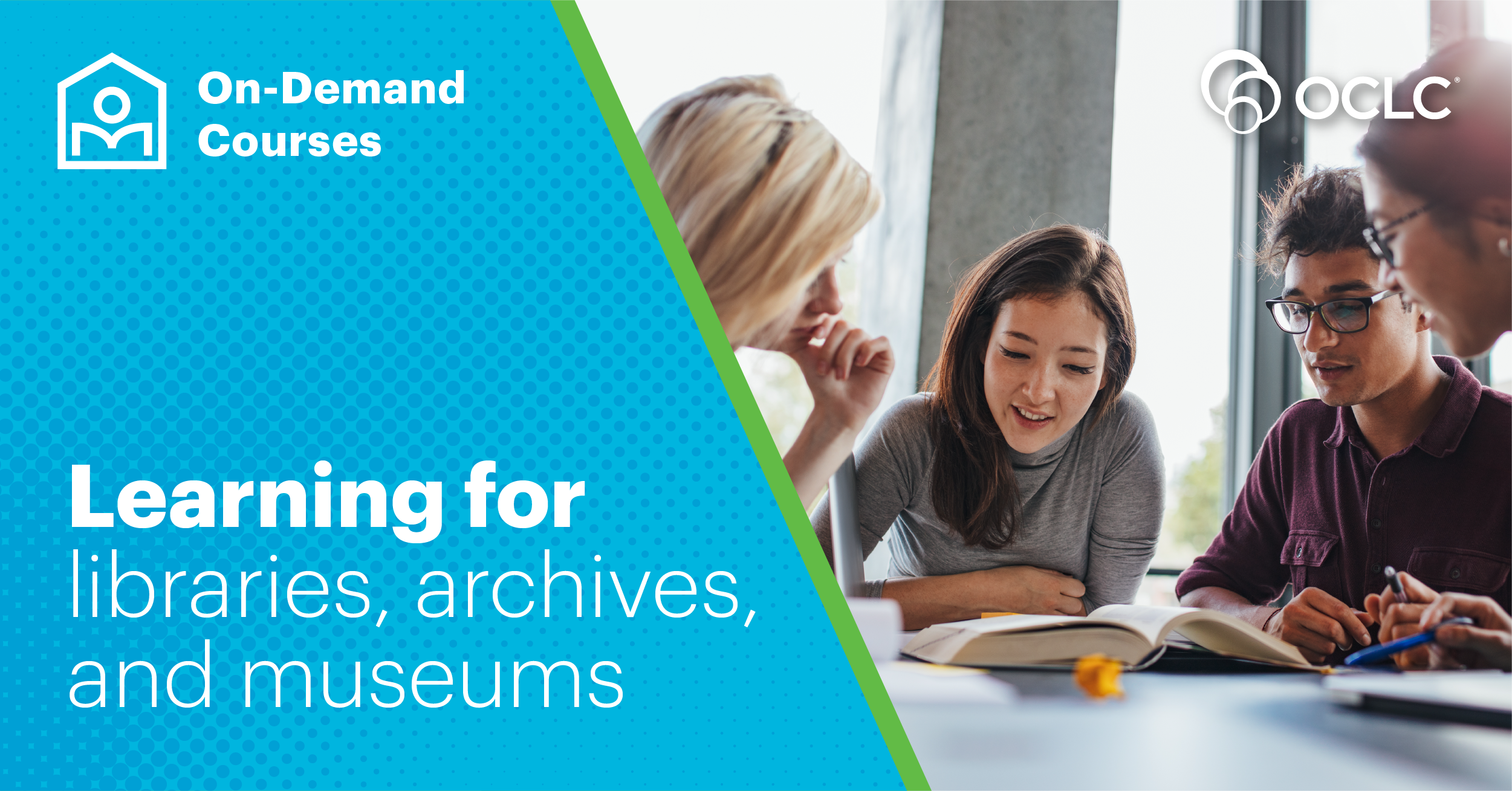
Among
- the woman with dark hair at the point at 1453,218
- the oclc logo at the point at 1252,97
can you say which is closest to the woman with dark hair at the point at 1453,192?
the woman with dark hair at the point at 1453,218

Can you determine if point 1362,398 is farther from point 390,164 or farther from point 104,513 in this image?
point 104,513

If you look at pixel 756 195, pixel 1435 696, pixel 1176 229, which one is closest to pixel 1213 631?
pixel 1435 696

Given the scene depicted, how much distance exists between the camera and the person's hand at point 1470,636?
3.55 feet

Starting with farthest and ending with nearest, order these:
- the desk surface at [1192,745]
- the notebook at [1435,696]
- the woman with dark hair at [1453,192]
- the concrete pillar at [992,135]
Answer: the concrete pillar at [992,135], the woman with dark hair at [1453,192], the notebook at [1435,696], the desk surface at [1192,745]

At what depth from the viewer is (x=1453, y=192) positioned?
113cm

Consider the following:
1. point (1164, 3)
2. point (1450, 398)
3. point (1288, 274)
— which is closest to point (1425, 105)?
point (1288, 274)

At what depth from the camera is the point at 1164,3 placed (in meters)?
2.93

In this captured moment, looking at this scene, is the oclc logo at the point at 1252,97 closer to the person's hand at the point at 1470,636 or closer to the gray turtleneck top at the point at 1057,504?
the gray turtleneck top at the point at 1057,504

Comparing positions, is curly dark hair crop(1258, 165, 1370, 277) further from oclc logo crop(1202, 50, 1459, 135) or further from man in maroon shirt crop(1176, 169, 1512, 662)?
oclc logo crop(1202, 50, 1459, 135)

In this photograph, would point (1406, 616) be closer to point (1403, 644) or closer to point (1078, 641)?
point (1403, 644)

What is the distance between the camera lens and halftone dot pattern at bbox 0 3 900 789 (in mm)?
903

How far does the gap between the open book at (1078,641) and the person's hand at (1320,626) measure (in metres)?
0.15

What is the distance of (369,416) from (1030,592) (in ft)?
3.51

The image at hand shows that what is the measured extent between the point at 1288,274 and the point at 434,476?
52.8 inches
